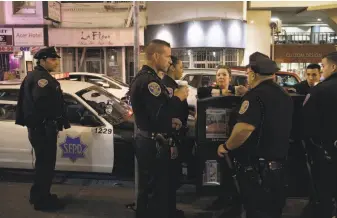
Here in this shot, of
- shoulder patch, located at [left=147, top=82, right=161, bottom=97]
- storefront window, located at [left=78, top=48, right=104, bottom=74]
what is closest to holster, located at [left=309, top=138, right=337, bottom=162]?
shoulder patch, located at [left=147, top=82, right=161, bottom=97]

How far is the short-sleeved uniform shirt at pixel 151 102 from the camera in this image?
3.39 m

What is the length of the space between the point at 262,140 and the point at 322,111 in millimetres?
810

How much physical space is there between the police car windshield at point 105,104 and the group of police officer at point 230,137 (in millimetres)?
919

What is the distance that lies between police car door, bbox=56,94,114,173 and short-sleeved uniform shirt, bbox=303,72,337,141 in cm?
253

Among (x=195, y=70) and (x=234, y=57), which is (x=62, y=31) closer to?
(x=234, y=57)

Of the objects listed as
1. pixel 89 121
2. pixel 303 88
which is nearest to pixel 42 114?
pixel 89 121

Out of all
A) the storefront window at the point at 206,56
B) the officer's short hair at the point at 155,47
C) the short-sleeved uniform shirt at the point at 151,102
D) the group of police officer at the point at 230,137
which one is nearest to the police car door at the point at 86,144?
the group of police officer at the point at 230,137

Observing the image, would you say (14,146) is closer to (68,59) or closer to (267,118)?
(267,118)

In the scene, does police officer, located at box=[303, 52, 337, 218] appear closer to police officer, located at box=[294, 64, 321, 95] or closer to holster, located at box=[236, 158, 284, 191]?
holster, located at box=[236, 158, 284, 191]

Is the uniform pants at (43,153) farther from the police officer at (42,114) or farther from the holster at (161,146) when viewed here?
the holster at (161,146)

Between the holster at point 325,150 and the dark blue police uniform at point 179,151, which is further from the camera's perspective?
the dark blue police uniform at point 179,151

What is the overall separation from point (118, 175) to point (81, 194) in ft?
1.77

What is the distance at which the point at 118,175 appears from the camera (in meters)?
5.18

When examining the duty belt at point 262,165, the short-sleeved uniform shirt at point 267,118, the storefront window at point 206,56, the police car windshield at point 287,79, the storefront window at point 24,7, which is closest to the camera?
the short-sleeved uniform shirt at point 267,118
